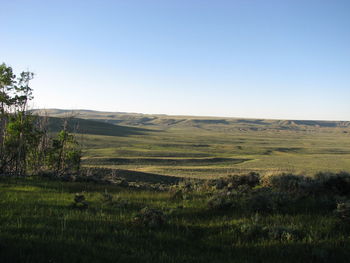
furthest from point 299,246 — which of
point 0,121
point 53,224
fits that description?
point 0,121

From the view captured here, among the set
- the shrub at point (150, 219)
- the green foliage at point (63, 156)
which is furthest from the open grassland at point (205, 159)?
the green foliage at point (63, 156)

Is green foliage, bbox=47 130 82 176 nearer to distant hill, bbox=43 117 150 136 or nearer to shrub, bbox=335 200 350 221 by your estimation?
shrub, bbox=335 200 350 221

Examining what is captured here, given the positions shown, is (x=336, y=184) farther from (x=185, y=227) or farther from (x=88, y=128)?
(x=88, y=128)

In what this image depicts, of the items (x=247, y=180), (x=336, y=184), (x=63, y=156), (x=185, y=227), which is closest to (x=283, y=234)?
(x=185, y=227)

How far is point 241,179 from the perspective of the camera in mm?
12109

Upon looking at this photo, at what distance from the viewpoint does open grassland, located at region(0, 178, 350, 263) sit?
4812 millimetres

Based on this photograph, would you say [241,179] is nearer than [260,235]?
No

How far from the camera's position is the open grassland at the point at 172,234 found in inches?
189

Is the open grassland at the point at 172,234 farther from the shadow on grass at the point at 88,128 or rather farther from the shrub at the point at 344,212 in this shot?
the shadow on grass at the point at 88,128

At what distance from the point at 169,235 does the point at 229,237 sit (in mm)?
1184

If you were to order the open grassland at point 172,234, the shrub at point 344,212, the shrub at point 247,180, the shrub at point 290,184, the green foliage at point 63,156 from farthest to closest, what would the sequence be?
1. the green foliage at point 63,156
2. the shrub at point 247,180
3. the shrub at point 290,184
4. the shrub at point 344,212
5. the open grassland at point 172,234

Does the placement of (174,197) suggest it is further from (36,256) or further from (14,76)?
(14,76)

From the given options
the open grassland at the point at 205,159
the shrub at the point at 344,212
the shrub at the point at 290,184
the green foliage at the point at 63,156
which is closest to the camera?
the shrub at the point at 344,212

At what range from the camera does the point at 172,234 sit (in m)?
6.02
